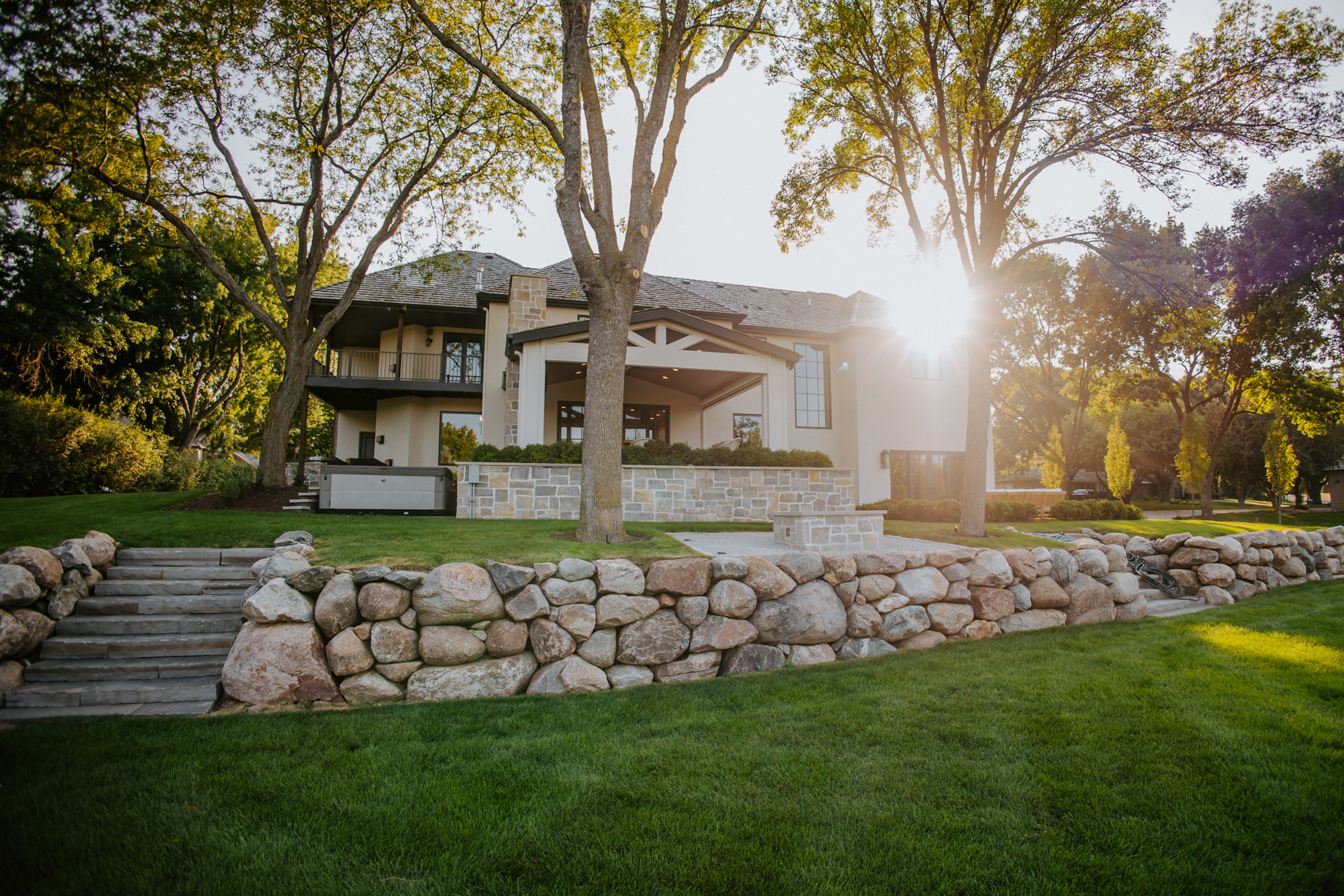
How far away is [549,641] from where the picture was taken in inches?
170

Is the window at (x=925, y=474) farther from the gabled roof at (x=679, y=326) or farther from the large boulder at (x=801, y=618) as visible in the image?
the large boulder at (x=801, y=618)

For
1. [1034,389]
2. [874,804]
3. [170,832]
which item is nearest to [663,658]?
[874,804]

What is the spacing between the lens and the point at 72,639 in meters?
4.33

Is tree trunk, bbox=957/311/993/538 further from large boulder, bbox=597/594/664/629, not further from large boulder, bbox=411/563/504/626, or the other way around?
large boulder, bbox=411/563/504/626

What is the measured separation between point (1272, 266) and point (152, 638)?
23.0 m

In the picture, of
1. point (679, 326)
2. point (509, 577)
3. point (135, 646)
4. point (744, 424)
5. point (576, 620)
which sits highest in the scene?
point (679, 326)

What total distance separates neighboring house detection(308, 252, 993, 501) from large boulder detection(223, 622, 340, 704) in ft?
32.2

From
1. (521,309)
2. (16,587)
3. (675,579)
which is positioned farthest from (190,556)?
(521,309)

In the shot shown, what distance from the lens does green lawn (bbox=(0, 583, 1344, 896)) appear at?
Result: 211 cm

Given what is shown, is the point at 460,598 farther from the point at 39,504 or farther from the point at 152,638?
the point at 39,504

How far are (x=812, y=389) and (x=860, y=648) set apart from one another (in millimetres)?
13933

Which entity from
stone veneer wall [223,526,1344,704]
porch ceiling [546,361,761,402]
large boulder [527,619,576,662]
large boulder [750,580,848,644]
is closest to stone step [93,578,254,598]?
stone veneer wall [223,526,1344,704]

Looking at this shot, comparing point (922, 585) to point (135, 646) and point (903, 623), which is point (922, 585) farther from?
point (135, 646)

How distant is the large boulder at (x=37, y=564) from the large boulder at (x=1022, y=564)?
8.14m
